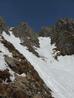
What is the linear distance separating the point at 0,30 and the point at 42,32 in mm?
68698

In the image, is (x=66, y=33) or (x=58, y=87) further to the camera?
(x=66, y=33)

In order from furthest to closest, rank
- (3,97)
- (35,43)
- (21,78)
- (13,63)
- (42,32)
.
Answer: (42,32), (35,43), (13,63), (21,78), (3,97)

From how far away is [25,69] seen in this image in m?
32.0

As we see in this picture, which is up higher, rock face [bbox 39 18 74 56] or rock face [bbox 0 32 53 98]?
rock face [bbox 39 18 74 56]

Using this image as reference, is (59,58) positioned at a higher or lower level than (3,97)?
higher

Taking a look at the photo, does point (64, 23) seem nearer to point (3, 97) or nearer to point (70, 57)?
point (70, 57)

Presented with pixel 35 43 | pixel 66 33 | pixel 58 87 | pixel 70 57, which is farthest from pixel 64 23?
pixel 58 87

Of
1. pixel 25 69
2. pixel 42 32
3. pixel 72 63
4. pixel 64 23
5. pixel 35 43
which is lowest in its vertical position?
pixel 25 69

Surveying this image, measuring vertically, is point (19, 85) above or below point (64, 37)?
below

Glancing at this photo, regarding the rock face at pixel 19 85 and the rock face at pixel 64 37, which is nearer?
the rock face at pixel 19 85

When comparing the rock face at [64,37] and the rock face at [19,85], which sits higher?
the rock face at [64,37]

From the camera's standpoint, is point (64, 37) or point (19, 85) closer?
point (19, 85)

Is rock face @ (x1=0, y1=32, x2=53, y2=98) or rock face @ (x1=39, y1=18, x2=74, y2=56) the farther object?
rock face @ (x1=39, y1=18, x2=74, y2=56)

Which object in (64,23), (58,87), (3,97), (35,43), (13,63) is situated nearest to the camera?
(3,97)
